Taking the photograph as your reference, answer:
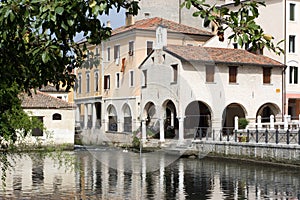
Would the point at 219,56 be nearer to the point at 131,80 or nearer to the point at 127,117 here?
the point at 131,80

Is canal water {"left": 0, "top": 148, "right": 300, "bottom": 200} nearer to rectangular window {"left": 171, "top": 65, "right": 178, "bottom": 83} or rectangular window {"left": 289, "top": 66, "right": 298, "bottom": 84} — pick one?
rectangular window {"left": 171, "top": 65, "right": 178, "bottom": 83}

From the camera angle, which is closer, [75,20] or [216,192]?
[75,20]

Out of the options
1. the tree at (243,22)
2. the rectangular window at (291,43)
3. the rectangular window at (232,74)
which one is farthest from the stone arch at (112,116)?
the tree at (243,22)

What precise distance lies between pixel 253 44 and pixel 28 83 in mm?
2529

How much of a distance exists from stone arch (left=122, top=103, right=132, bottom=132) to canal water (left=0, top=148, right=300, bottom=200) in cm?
969

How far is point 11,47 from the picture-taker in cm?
548

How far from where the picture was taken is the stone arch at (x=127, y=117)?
42250 millimetres

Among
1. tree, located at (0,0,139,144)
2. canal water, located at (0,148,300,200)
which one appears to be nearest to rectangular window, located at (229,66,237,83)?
canal water, located at (0,148,300,200)

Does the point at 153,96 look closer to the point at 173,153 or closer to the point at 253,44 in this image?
the point at 173,153

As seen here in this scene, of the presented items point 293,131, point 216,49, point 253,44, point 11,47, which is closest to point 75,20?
point 11,47

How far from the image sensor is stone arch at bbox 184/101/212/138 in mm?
37969

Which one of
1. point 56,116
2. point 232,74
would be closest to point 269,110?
point 232,74

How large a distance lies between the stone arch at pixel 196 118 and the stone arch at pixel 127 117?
4670 mm

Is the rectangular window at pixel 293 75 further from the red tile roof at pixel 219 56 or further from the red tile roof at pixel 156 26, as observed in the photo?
the red tile roof at pixel 156 26
